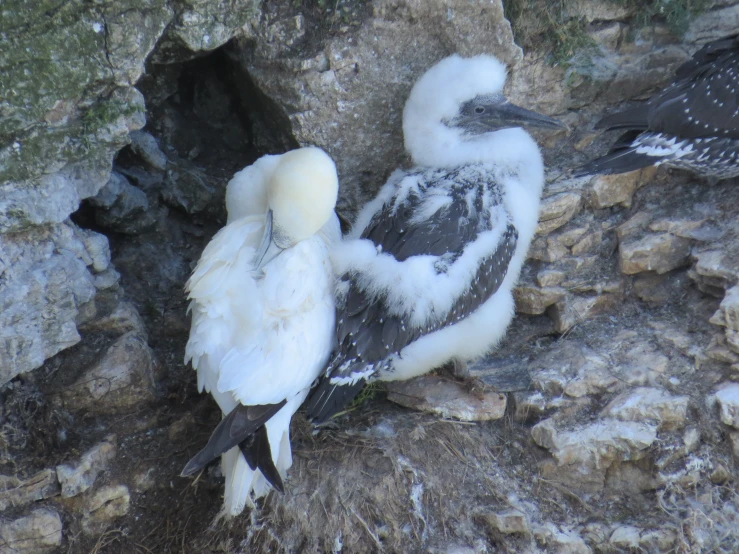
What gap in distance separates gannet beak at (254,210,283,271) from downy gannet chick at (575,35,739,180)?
1.37m

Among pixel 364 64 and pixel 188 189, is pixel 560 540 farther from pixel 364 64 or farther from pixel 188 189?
pixel 188 189

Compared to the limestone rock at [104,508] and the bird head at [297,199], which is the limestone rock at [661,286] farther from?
the limestone rock at [104,508]

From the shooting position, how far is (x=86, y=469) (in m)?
3.30

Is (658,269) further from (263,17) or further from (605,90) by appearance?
(263,17)

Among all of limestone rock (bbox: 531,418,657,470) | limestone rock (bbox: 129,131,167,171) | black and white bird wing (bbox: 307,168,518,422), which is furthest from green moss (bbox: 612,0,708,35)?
limestone rock (bbox: 129,131,167,171)

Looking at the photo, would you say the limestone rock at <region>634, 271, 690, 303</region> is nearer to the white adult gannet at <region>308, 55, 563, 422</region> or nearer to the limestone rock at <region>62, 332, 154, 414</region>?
the white adult gannet at <region>308, 55, 563, 422</region>

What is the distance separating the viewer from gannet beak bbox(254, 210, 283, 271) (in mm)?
3164

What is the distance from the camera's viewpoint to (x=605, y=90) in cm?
411

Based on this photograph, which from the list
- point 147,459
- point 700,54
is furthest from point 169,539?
point 700,54

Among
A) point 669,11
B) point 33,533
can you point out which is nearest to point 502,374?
point 669,11

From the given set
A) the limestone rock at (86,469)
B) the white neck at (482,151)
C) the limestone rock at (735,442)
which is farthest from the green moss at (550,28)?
the limestone rock at (86,469)

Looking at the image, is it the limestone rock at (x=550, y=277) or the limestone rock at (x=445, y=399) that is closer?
the limestone rock at (x=445, y=399)

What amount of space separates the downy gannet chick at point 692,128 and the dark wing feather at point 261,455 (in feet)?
5.71

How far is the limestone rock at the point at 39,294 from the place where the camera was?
300 cm
